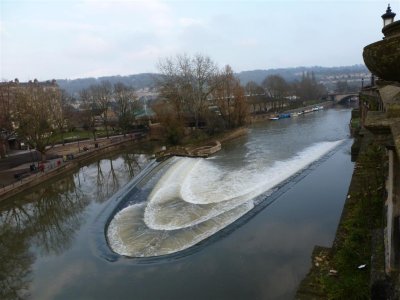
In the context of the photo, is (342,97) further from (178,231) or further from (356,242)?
(356,242)

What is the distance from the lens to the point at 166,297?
40.3ft

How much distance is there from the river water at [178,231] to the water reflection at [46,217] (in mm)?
75

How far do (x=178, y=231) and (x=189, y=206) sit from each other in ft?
10.7

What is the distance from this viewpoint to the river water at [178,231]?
13148 mm

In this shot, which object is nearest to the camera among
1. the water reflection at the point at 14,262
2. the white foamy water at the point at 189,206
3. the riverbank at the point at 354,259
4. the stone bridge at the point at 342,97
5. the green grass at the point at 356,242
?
the riverbank at the point at 354,259

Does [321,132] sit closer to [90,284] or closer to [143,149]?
[143,149]

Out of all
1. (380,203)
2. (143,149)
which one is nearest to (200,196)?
(380,203)

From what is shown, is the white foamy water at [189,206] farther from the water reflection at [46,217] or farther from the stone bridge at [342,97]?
the stone bridge at [342,97]

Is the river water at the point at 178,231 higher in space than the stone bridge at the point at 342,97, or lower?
lower

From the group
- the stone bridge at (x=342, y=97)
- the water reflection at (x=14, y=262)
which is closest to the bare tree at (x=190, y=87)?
the water reflection at (x=14, y=262)

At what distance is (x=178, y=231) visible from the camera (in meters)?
16.7

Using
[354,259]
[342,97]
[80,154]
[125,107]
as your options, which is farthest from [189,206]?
[342,97]

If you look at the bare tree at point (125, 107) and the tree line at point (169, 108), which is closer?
the tree line at point (169, 108)

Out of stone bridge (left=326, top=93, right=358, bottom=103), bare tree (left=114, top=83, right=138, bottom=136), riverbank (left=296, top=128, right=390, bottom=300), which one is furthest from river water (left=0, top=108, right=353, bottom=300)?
stone bridge (left=326, top=93, right=358, bottom=103)
